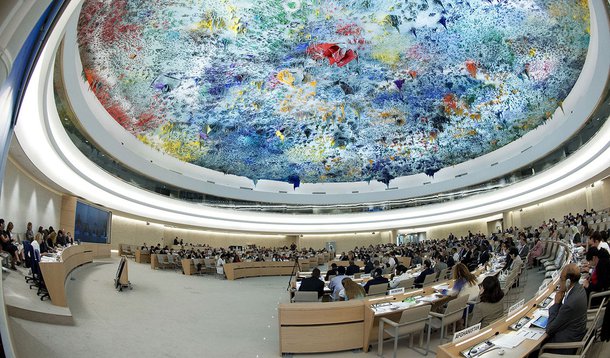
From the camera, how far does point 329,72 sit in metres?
18.9

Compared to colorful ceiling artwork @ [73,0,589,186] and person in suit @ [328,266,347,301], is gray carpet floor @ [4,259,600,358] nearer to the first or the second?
person in suit @ [328,266,347,301]

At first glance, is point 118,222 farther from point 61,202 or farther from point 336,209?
point 336,209

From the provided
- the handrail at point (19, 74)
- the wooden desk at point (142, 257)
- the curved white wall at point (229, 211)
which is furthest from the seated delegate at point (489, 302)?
the wooden desk at point (142, 257)

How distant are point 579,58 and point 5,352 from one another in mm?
18764

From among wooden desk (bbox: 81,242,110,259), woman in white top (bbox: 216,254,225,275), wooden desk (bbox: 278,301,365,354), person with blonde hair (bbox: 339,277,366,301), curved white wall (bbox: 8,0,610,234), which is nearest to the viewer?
wooden desk (bbox: 278,301,365,354)

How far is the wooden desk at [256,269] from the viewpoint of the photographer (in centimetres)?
1507

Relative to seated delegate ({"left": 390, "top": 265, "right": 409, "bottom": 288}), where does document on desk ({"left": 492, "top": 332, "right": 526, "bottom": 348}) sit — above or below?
above

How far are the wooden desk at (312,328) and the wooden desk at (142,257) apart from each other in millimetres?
14415

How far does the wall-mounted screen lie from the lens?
54.1 feet

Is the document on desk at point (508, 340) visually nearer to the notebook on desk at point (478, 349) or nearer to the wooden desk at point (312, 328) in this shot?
the notebook on desk at point (478, 349)

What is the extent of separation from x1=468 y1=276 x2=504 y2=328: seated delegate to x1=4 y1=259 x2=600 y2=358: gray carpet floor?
88cm

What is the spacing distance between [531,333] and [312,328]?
272 centimetres

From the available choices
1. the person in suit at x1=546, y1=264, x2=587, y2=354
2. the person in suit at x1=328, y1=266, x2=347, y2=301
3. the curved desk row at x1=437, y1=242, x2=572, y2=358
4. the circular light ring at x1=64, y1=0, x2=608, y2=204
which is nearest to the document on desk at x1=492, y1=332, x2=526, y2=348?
the curved desk row at x1=437, y1=242, x2=572, y2=358

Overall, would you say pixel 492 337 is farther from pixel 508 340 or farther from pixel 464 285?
pixel 464 285
